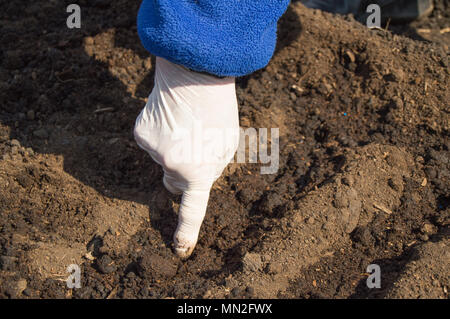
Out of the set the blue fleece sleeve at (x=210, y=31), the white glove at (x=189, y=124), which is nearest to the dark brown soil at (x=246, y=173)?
the white glove at (x=189, y=124)

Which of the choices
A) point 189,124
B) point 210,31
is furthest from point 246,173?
point 210,31

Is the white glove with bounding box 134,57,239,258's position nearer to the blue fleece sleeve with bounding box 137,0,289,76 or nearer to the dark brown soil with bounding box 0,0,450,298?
the blue fleece sleeve with bounding box 137,0,289,76

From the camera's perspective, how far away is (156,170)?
334 centimetres

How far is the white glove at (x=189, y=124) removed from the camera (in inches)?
97.2

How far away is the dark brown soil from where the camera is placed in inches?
107

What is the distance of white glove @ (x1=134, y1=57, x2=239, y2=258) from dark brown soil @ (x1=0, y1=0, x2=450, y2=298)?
21.8 inches

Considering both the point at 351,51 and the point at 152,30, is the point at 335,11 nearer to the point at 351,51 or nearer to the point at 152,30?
the point at 351,51

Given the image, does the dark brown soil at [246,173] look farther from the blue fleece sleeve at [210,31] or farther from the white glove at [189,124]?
the blue fleece sleeve at [210,31]

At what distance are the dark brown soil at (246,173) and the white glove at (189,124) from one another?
554mm

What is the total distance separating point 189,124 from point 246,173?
0.98m

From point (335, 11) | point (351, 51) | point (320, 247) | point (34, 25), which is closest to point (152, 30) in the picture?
point (320, 247)

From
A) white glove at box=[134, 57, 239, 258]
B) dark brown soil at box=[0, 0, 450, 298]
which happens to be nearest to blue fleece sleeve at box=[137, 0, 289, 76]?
white glove at box=[134, 57, 239, 258]

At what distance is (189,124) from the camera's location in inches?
98.6

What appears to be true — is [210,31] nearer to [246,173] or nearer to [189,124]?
[189,124]
